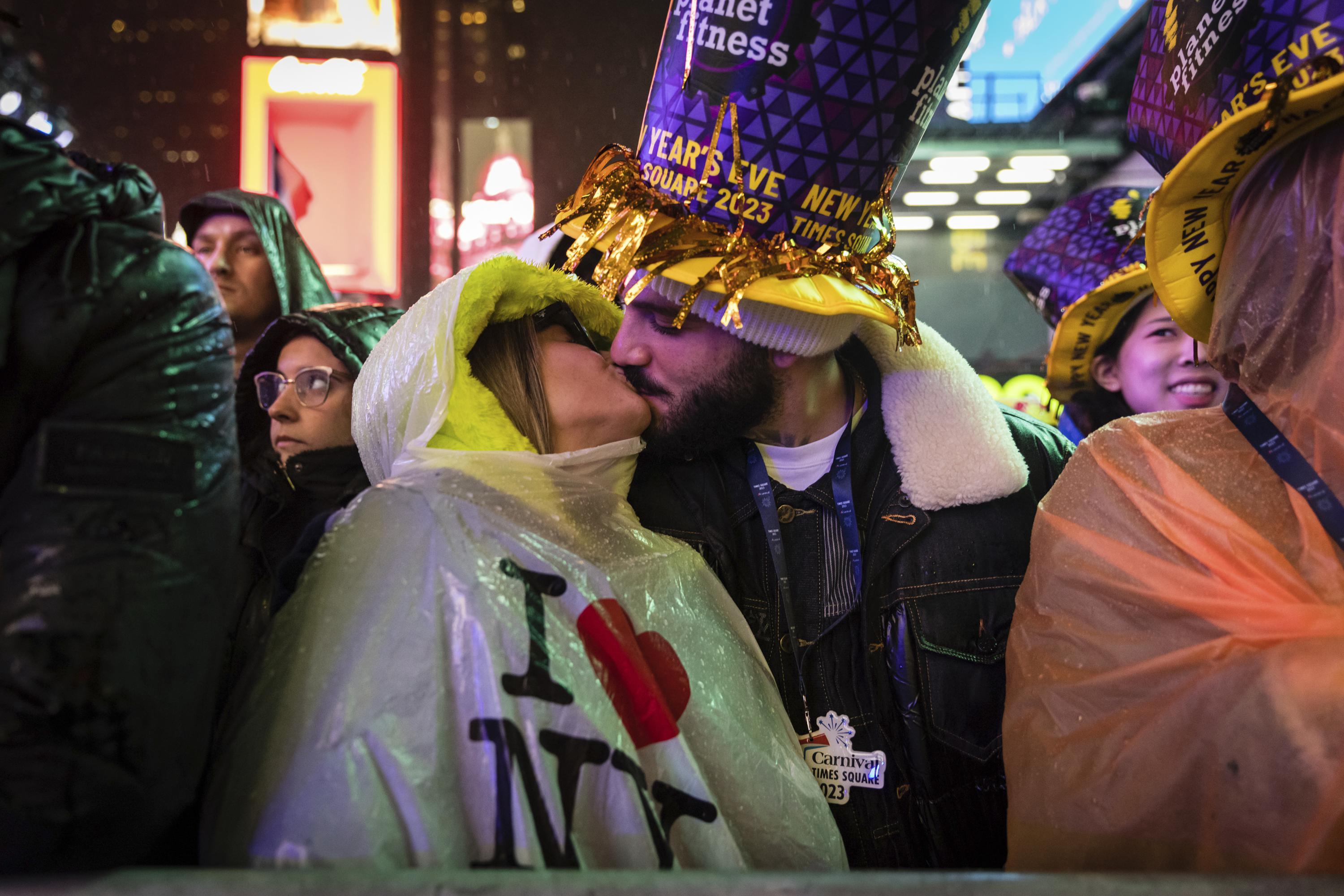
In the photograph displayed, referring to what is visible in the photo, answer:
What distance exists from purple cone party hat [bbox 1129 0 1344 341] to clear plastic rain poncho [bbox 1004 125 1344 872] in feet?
0.18

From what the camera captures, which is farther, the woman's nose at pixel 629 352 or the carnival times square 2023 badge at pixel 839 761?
the woman's nose at pixel 629 352

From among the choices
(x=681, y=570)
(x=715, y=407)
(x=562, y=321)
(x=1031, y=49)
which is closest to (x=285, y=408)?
(x=562, y=321)

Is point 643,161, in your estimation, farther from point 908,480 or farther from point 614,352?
point 908,480

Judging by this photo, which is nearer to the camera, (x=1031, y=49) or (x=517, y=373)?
(x=517, y=373)

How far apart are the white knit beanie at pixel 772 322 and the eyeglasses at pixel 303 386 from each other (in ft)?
3.10

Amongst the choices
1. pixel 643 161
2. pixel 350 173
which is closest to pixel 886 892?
pixel 643 161

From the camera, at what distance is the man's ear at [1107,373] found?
305cm

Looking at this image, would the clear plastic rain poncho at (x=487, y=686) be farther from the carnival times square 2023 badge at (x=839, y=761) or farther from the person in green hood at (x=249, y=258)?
the person in green hood at (x=249, y=258)

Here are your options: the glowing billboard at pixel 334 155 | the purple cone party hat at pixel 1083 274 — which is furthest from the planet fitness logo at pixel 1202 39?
the glowing billboard at pixel 334 155

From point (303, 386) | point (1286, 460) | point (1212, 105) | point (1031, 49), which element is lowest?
point (303, 386)

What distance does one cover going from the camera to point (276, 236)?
329 cm

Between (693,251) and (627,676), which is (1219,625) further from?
(693,251)

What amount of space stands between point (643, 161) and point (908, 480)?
0.92 meters

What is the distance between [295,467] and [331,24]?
4.30m
